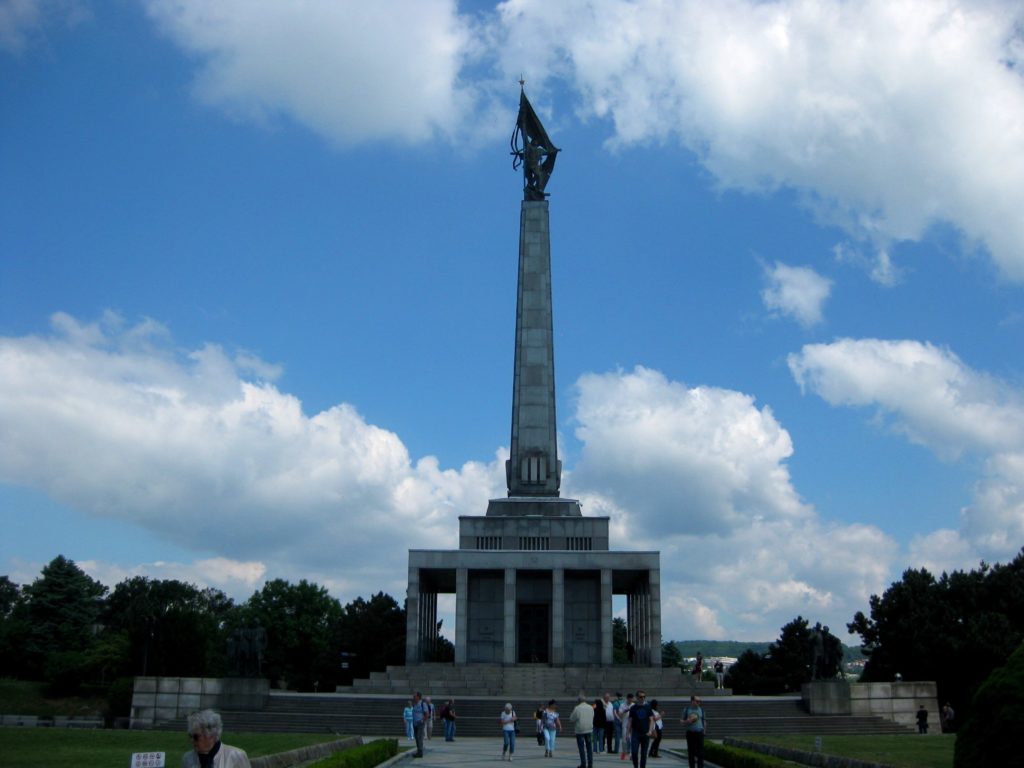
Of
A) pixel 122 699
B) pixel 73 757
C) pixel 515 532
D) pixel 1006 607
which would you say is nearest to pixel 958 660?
pixel 1006 607

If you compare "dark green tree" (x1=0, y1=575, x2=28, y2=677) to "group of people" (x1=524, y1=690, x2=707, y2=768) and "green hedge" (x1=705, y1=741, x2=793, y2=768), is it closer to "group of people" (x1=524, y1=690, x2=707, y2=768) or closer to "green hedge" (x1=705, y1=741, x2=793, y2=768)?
"group of people" (x1=524, y1=690, x2=707, y2=768)

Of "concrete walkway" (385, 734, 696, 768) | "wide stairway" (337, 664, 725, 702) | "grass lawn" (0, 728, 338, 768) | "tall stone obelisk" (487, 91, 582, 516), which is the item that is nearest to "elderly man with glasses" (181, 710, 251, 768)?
"grass lawn" (0, 728, 338, 768)

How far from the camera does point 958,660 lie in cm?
4738

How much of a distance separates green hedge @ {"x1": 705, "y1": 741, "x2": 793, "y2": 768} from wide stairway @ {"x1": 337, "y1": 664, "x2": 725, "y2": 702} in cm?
1439

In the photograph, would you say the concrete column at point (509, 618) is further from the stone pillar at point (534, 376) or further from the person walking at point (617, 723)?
the person walking at point (617, 723)

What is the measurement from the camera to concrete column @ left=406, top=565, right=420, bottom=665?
Answer: 136ft

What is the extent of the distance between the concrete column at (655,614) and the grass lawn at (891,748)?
16.7 m

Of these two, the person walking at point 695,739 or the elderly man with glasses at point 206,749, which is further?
the person walking at point 695,739

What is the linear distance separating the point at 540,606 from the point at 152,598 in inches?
2667

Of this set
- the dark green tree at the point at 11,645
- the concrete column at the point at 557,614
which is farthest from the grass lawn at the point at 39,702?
the concrete column at the point at 557,614

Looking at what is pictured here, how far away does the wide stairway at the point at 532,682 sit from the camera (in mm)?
35906

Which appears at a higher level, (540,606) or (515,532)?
(515,532)

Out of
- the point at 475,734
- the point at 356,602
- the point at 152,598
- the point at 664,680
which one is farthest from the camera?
the point at 152,598

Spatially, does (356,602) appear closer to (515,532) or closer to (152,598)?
(152,598)
